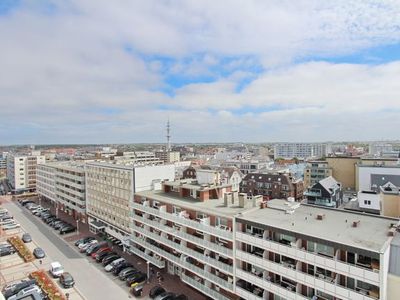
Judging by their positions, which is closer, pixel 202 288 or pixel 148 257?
pixel 202 288

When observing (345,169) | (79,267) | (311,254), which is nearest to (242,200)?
(311,254)

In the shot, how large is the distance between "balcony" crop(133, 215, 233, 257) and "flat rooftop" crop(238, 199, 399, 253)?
4.28m

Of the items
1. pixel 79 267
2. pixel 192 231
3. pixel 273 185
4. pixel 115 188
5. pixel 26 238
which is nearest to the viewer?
pixel 192 231

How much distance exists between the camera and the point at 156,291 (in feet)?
116

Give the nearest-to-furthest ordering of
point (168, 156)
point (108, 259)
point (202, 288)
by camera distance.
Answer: point (202, 288), point (108, 259), point (168, 156)

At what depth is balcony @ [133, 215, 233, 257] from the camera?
30.3 meters

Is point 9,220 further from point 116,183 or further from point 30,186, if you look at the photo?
point 30,186

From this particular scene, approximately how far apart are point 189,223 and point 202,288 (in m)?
7.43

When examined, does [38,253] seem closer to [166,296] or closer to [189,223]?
[166,296]

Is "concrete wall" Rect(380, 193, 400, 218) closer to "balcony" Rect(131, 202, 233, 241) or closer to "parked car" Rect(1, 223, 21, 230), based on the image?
"balcony" Rect(131, 202, 233, 241)

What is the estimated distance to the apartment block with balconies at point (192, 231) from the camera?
3100 cm

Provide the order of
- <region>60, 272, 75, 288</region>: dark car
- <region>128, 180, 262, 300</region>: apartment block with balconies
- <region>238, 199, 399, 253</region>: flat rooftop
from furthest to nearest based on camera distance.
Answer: <region>60, 272, 75, 288</region>: dark car
<region>128, 180, 262, 300</region>: apartment block with balconies
<region>238, 199, 399, 253</region>: flat rooftop

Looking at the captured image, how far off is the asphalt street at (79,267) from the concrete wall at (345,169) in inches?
3135

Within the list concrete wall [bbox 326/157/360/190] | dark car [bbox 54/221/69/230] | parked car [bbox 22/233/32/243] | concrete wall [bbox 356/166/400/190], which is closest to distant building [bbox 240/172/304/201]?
concrete wall [bbox 356/166/400/190]
